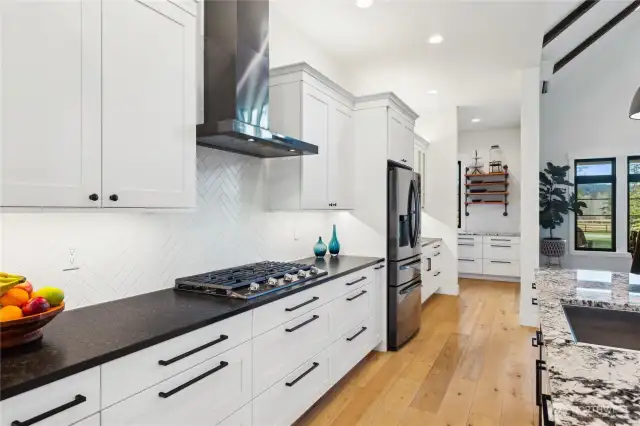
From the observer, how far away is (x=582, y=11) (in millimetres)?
4242

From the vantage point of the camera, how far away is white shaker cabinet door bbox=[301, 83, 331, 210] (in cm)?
292

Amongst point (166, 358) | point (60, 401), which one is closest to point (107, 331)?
point (166, 358)

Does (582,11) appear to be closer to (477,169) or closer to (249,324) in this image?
(477,169)

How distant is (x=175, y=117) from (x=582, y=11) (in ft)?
15.1

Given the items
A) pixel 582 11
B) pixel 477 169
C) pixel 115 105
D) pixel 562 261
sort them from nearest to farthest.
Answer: pixel 115 105 → pixel 582 11 → pixel 562 261 → pixel 477 169

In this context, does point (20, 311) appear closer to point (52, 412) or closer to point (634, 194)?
→ point (52, 412)

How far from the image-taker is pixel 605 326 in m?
1.61

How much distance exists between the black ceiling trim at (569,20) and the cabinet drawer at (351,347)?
362cm

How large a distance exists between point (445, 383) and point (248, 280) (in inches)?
71.8

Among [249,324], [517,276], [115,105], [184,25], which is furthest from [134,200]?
[517,276]

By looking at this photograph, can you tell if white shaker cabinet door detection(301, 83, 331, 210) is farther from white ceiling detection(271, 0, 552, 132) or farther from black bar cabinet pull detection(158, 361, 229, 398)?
black bar cabinet pull detection(158, 361, 229, 398)

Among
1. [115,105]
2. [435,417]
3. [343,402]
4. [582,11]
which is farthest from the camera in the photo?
[582,11]

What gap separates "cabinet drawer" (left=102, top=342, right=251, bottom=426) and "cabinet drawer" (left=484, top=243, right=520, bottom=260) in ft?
19.9

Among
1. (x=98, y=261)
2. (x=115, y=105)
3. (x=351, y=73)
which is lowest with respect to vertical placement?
(x=98, y=261)
